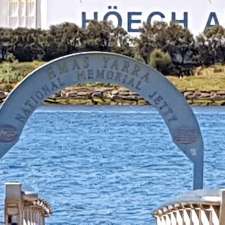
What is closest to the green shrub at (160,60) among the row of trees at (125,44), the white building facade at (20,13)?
the row of trees at (125,44)

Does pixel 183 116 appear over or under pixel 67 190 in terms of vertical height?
over

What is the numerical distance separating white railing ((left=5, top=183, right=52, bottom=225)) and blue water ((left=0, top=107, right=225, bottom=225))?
2.48ft

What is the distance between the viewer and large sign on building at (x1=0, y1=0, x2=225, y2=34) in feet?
184

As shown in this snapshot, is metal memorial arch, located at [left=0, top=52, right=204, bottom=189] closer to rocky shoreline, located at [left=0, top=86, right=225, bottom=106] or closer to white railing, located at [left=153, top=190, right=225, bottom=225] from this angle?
white railing, located at [left=153, top=190, right=225, bottom=225]

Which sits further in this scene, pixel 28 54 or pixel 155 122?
pixel 28 54

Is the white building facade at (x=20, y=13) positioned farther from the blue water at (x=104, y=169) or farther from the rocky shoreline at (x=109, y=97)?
the blue water at (x=104, y=169)

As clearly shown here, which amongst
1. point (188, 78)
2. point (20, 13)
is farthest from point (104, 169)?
point (20, 13)

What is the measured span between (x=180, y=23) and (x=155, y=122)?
86.3 feet

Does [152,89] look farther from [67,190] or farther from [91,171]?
[91,171]

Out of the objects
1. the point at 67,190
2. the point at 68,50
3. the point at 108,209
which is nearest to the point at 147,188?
the point at 67,190

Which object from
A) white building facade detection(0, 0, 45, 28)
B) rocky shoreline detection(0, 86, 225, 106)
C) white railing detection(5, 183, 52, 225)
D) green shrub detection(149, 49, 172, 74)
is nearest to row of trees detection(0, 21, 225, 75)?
green shrub detection(149, 49, 172, 74)

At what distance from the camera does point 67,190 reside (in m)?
14.0

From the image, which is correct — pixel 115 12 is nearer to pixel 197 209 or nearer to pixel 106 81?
pixel 106 81

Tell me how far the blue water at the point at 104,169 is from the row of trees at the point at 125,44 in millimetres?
20384
